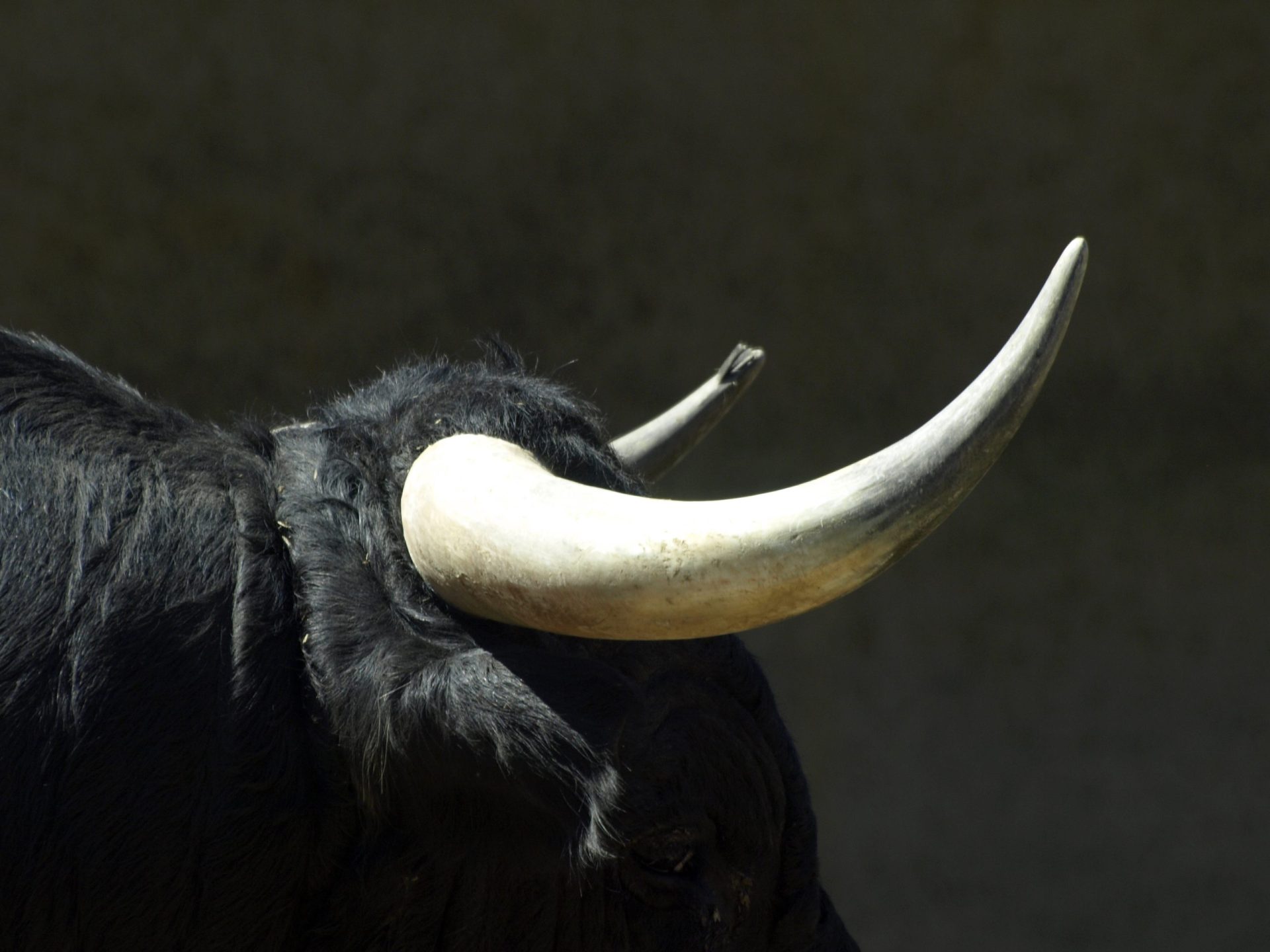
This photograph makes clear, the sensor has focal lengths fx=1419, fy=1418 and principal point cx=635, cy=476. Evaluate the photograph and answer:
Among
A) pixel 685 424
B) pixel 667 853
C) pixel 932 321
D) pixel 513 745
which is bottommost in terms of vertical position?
pixel 667 853

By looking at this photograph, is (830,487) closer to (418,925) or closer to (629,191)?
(418,925)

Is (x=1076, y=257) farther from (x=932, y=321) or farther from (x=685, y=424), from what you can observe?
(x=932, y=321)

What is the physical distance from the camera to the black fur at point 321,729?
1.73 metres

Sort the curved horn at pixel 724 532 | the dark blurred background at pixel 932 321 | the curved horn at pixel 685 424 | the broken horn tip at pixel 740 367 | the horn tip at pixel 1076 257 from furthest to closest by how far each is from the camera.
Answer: the dark blurred background at pixel 932 321 → the broken horn tip at pixel 740 367 → the curved horn at pixel 685 424 → the horn tip at pixel 1076 257 → the curved horn at pixel 724 532

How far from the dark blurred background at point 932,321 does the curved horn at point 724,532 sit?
412 centimetres

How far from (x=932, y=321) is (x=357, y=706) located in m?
4.57

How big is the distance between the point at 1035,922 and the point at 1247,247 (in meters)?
2.91

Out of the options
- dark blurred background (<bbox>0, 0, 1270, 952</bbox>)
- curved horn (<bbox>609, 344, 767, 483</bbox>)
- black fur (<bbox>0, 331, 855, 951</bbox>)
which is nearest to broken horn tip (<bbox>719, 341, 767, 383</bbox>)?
curved horn (<bbox>609, 344, 767, 483</bbox>)

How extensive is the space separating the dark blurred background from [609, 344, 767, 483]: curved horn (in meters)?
3.10

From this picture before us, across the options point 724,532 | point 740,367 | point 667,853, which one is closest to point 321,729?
point 667,853

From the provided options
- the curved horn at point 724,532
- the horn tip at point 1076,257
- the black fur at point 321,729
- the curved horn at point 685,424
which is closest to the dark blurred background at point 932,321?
the curved horn at point 685,424

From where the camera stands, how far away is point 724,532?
1401mm

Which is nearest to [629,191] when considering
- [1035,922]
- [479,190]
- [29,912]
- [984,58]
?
[479,190]

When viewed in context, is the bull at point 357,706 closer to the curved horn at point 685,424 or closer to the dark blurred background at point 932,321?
the curved horn at point 685,424
